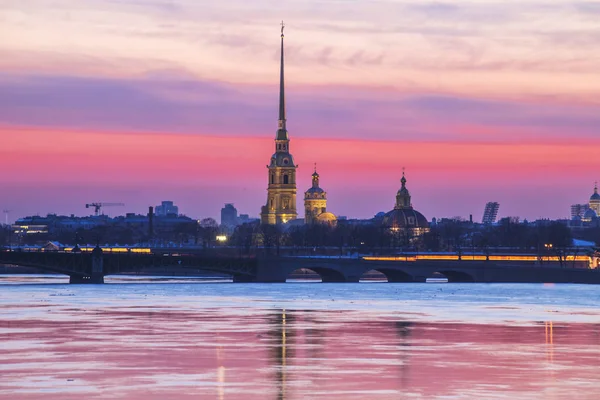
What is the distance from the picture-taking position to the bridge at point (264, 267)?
132 meters

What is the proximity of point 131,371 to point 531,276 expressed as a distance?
123m

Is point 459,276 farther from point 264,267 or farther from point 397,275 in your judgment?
point 264,267

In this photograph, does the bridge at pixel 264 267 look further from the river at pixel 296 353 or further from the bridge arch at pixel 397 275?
the river at pixel 296 353

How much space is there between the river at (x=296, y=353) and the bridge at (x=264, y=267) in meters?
53.0

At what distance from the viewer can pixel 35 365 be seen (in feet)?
136

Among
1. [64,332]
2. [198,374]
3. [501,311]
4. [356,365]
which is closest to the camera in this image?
[198,374]

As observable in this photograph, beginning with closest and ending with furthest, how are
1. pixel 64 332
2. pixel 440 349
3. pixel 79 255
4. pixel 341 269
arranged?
1. pixel 440 349
2. pixel 64 332
3. pixel 79 255
4. pixel 341 269

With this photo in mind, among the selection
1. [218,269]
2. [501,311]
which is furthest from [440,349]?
[218,269]

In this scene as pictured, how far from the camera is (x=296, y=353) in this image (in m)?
46.8

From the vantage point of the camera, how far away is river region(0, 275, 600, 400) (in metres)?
36.5

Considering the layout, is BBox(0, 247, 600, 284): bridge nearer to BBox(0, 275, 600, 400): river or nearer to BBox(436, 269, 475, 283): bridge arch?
BBox(436, 269, 475, 283): bridge arch

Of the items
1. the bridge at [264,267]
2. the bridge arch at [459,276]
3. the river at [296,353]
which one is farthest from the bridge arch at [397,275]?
the river at [296,353]

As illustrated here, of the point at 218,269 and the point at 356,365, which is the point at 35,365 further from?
the point at 218,269

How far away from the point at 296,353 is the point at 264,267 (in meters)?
101
